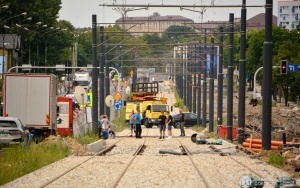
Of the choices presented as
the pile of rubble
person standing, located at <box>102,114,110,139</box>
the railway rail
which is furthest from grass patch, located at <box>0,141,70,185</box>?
the pile of rubble

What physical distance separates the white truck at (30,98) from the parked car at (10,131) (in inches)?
225

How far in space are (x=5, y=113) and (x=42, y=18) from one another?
60187mm

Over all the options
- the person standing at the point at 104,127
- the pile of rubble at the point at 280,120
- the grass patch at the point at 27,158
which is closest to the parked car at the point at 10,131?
the grass patch at the point at 27,158

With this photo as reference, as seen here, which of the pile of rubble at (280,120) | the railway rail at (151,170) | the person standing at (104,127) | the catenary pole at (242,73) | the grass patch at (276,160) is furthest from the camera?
the pile of rubble at (280,120)

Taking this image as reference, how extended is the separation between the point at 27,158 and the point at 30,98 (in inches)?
631

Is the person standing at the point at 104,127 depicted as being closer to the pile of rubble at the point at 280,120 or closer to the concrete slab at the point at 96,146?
the concrete slab at the point at 96,146

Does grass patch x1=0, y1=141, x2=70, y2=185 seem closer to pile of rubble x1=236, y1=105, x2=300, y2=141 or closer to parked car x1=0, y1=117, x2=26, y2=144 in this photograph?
parked car x1=0, y1=117, x2=26, y2=144

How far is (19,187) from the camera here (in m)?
27.2

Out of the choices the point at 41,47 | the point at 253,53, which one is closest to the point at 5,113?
the point at 41,47

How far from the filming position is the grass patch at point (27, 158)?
3115 centimetres

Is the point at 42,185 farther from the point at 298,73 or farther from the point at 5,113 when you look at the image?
the point at 298,73

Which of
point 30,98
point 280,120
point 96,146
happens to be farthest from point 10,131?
point 280,120

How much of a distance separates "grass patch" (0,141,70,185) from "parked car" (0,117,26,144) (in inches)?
65.5

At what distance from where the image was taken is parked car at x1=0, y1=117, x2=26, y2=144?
45656 mm
